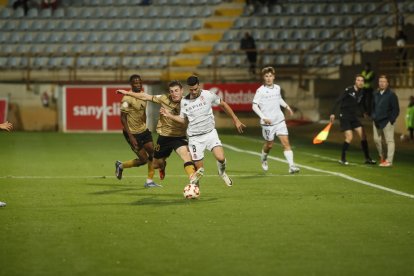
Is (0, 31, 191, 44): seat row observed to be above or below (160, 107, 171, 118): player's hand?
above

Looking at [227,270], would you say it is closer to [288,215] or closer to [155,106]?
[288,215]

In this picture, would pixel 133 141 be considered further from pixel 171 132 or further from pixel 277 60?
pixel 277 60

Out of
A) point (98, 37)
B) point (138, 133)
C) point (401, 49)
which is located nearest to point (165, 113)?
point (138, 133)

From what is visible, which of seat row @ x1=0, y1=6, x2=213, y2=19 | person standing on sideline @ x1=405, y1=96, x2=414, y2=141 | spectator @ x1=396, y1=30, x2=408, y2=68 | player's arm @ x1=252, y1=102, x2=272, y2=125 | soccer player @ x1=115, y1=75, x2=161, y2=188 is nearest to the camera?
soccer player @ x1=115, y1=75, x2=161, y2=188

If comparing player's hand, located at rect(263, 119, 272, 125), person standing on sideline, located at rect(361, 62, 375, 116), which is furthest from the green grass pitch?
person standing on sideline, located at rect(361, 62, 375, 116)

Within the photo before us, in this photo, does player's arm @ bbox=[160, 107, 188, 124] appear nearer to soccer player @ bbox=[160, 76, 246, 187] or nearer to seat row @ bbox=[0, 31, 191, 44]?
soccer player @ bbox=[160, 76, 246, 187]

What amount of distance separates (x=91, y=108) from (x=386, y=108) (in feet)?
57.6

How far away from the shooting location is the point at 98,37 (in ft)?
137

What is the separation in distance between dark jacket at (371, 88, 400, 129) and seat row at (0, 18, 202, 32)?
67.3ft

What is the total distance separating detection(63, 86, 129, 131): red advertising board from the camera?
121 feet

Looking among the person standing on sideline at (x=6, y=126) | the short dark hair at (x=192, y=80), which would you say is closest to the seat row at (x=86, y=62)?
the short dark hair at (x=192, y=80)

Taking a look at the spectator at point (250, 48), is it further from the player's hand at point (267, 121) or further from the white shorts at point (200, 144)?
the white shorts at point (200, 144)

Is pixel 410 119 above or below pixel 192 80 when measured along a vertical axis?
below

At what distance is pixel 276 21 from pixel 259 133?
787 cm
